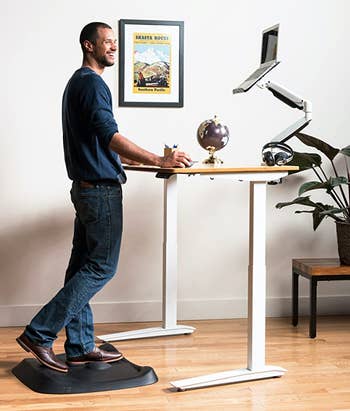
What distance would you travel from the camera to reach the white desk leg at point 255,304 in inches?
134

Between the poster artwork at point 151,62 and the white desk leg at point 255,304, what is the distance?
1.26 meters

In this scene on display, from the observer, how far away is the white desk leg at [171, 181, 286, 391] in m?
3.40

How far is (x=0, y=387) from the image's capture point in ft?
11.0

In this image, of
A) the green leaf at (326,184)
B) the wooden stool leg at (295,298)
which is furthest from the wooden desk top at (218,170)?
the wooden stool leg at (295,298)

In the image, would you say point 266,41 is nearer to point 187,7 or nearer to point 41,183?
point 187,7

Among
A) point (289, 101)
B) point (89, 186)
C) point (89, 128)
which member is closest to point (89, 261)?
point (89, 186)

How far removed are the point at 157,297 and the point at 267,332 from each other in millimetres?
654

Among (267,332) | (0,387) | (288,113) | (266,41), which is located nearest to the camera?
(0,387)

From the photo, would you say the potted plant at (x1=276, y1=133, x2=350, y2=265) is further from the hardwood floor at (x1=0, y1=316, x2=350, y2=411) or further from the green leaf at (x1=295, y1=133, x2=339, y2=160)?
the hardwood floor at (x1=0, y1=316, x2=350, y2=411)

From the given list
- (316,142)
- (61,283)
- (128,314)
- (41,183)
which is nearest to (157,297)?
(128,314)

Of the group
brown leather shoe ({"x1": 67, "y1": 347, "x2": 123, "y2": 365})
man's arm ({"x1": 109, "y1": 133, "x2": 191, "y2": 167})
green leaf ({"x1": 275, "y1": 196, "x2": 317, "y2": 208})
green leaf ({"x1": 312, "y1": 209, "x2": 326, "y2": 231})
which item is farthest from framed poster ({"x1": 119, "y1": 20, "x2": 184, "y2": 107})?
brown leather shoe ({"x1": 67, "y1": 347, "x2": 123, "y2": 365})

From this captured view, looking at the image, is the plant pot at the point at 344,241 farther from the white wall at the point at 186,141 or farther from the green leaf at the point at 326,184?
the white wall at the point at 186,141

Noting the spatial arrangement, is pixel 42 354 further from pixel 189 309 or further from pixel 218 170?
pixel 189 309

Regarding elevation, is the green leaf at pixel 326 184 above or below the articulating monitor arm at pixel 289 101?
below
